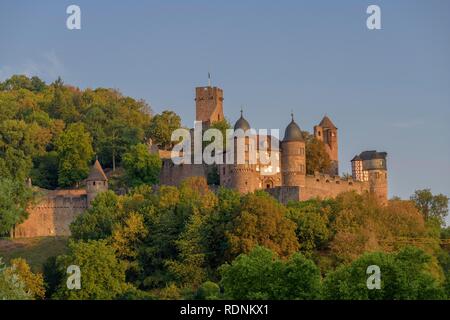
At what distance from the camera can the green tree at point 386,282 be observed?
55125 millimetres

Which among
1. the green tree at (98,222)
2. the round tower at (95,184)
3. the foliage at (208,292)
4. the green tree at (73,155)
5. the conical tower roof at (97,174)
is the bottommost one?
the foliage at (208,292)

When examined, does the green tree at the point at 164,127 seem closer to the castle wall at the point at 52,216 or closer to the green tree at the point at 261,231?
the castle wall at the point at 52,216

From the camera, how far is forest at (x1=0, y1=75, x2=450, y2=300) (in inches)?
2248

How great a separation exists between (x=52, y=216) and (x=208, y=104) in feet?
68.5

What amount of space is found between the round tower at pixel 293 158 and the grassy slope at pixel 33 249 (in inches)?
608

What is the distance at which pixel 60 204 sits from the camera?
9056 centimetres

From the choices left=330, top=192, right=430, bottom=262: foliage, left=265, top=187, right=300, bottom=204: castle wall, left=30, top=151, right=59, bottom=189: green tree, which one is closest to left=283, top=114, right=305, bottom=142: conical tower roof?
left=265, top=187, right=300, bottom=204: castle wall

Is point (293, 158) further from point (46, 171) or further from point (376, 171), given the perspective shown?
point (46, 171)

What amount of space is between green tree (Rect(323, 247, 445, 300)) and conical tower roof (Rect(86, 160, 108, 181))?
116 ft

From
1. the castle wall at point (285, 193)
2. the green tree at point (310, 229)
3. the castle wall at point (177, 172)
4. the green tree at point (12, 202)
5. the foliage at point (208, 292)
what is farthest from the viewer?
the castle wall at point (177, 172)

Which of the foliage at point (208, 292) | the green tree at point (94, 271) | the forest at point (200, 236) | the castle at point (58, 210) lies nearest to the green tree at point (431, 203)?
the forest at point (200, 236)

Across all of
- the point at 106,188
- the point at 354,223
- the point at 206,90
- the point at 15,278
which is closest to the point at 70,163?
the point at 106,188

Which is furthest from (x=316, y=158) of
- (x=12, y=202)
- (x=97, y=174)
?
(x=12, y=202)

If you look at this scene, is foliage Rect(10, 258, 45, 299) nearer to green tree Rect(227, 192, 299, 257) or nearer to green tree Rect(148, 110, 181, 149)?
green tree Rect(227, 192, 299, 257)
